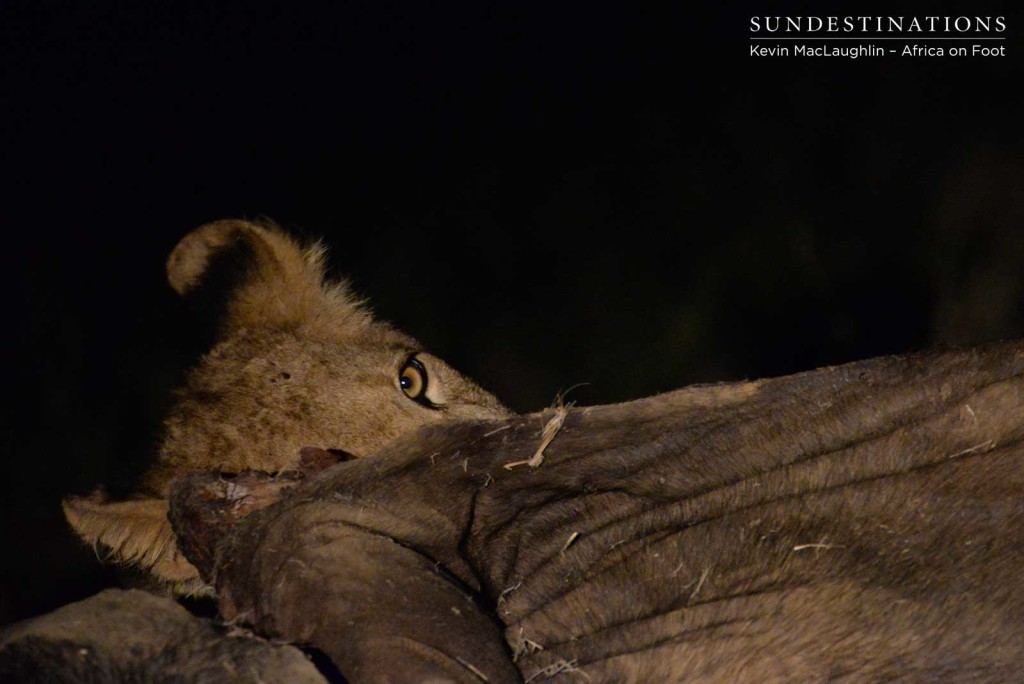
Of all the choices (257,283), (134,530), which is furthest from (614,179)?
(134,530)

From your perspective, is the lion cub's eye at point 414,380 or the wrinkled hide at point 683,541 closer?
the wrinkled hide at point 683,541

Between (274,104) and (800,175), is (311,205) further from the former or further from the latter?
(800,175)

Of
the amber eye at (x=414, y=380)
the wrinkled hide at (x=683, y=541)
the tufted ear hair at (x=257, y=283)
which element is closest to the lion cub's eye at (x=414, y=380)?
the amber eye at (x=414, y=380)

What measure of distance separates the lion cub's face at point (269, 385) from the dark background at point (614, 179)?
40.4 inches

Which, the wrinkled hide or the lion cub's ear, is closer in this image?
the wrinkled hide

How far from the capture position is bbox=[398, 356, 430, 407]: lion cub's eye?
8.08ft

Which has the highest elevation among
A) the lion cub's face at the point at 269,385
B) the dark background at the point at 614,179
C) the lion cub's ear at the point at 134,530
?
the dark background at the point at 614,179

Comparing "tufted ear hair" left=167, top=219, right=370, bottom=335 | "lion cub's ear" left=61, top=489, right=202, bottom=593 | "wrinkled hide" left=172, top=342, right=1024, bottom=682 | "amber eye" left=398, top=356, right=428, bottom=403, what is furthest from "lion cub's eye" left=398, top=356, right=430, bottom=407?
"wrinkled hide" left=172, top=342, right=1024, bottom=682

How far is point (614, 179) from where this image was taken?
15.2 ft

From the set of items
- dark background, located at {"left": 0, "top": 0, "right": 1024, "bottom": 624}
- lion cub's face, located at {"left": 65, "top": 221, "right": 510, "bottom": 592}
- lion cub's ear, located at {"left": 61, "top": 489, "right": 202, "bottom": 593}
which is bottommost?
lion cub's ear, located at {"left": 61, "top": 489, "right": 202, "bottom": 593}

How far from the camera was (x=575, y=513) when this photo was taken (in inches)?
61.4

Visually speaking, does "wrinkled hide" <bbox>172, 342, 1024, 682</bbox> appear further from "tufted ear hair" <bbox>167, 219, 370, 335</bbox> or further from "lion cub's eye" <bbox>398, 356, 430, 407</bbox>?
"tufted ear hair" <bbox>167, 219, 370, 335</bbox>

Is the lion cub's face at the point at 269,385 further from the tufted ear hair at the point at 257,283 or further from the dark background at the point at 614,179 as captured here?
the dark background at the point at 614,179

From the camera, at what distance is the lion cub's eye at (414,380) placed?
2.46 metres
